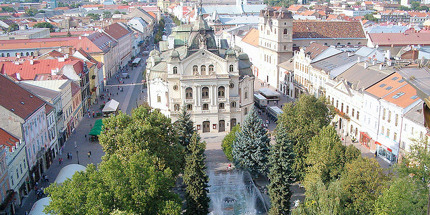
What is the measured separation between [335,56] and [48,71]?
50.8 metres

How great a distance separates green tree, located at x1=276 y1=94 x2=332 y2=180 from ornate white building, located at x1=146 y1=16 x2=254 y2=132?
17.7 meters

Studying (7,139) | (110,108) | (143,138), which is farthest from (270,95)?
(7,139)

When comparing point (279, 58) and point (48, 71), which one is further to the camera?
point (279, 58)

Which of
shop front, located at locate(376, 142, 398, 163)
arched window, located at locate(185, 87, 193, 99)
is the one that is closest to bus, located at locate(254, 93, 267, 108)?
arched window, located at locate(185, 87, 193, 99)

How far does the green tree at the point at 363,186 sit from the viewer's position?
35.1 metres

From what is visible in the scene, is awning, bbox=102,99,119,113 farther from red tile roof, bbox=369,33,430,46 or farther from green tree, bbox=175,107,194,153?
red tile roof, bbox=369,33,430,46

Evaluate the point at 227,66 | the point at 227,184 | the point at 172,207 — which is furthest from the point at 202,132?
the point at 172,207

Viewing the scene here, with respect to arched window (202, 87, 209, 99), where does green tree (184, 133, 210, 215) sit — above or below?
below

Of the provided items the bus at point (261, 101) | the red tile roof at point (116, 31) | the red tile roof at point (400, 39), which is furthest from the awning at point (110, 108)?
the red tile roof at point (400, 39)

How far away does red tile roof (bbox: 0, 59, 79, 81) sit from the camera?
2872 inches

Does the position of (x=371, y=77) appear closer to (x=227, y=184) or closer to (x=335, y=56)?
(x=335, y=56)

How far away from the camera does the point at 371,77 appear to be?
204ft

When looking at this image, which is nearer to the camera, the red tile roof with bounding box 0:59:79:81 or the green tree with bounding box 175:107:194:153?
the green tree with bounding box 175:107:194:153

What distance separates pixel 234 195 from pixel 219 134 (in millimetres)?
23434
